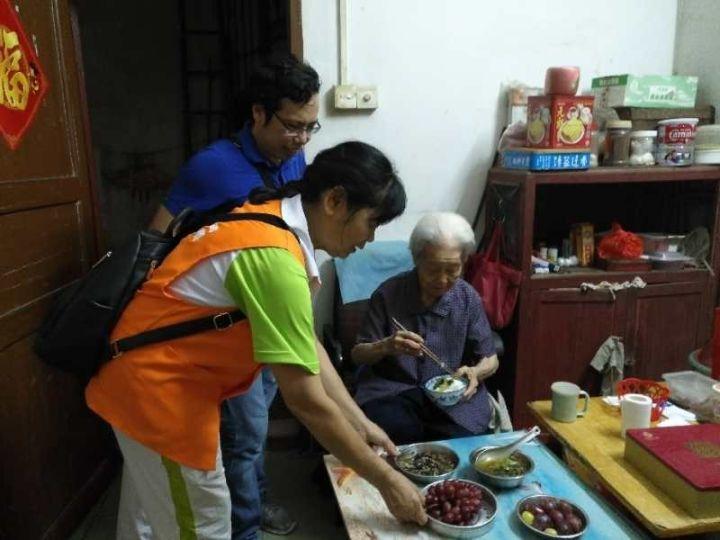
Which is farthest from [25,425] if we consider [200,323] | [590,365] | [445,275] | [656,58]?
[656,58]

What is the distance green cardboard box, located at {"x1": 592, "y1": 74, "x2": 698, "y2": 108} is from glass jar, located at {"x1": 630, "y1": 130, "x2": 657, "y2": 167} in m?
0.13

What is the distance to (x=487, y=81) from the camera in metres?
2.34

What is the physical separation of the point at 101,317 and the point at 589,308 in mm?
1763

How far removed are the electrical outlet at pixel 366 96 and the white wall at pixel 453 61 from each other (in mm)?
46

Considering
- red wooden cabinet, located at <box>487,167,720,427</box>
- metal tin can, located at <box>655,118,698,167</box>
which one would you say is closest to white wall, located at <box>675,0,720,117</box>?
metal tin can, located at <box>655,118,698,167</box>

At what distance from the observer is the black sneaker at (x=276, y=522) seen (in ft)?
6.23

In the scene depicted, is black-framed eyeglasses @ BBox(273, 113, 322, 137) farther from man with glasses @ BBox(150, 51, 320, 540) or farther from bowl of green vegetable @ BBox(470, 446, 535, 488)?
bowl of green vegetable @ BBox(470, 446, 535, 488)

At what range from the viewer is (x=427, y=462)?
1390mm

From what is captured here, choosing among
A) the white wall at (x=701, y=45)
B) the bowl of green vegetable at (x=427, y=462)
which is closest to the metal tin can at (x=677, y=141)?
the white wall at (x=701, y=45)

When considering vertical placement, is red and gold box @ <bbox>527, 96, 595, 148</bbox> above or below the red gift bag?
above

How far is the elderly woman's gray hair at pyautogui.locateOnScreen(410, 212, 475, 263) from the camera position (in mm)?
1739

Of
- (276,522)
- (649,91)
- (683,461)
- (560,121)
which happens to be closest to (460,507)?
(683,461)

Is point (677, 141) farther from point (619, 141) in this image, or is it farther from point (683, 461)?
point (683, 461)

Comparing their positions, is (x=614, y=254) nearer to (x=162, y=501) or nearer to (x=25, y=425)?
(x=162, y=501)
